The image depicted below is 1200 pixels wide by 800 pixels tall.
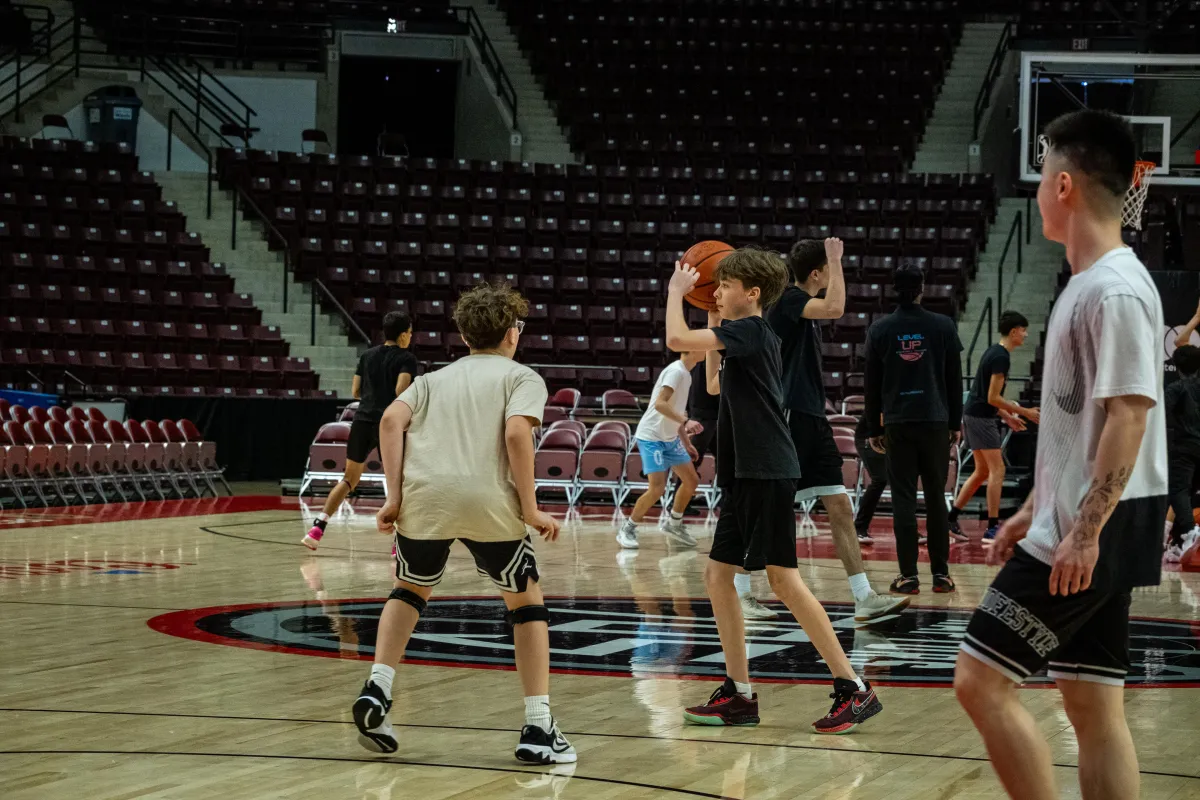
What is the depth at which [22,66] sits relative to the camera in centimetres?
→ 2462

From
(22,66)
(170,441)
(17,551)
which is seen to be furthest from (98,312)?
(17,551)

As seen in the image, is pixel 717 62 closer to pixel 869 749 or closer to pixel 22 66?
pixel 22 66

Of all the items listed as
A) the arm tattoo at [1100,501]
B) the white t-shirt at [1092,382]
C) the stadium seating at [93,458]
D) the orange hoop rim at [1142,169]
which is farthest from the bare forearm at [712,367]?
the orange hoop rim at [1142,169]

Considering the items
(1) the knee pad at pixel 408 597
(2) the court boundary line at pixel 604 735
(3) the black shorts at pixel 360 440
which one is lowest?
(2) the court boundary line at pixel 604 735

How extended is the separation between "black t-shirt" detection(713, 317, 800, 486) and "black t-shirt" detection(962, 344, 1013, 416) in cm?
572

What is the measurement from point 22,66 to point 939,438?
21929 millimetres

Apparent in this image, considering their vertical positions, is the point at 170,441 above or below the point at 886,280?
below

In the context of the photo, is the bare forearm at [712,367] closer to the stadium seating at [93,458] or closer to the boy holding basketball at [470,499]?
the boy holding basketball at [470,499]

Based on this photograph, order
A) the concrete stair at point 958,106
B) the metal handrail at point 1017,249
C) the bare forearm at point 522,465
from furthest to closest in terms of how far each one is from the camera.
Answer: the concrete stair at point 958,106 → the metal handrail at point 1017,249 → the bare forearm at point 522,465

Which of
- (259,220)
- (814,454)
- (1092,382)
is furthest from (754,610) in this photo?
(259,220)

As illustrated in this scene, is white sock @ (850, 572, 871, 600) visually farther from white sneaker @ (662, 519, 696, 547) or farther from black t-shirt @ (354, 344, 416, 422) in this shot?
white sneaker @ (662, 519, 696, 547)

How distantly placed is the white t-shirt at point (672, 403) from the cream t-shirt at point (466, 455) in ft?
17.9

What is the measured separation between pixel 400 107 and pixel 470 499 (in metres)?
25.3

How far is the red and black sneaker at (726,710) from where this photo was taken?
428cm
